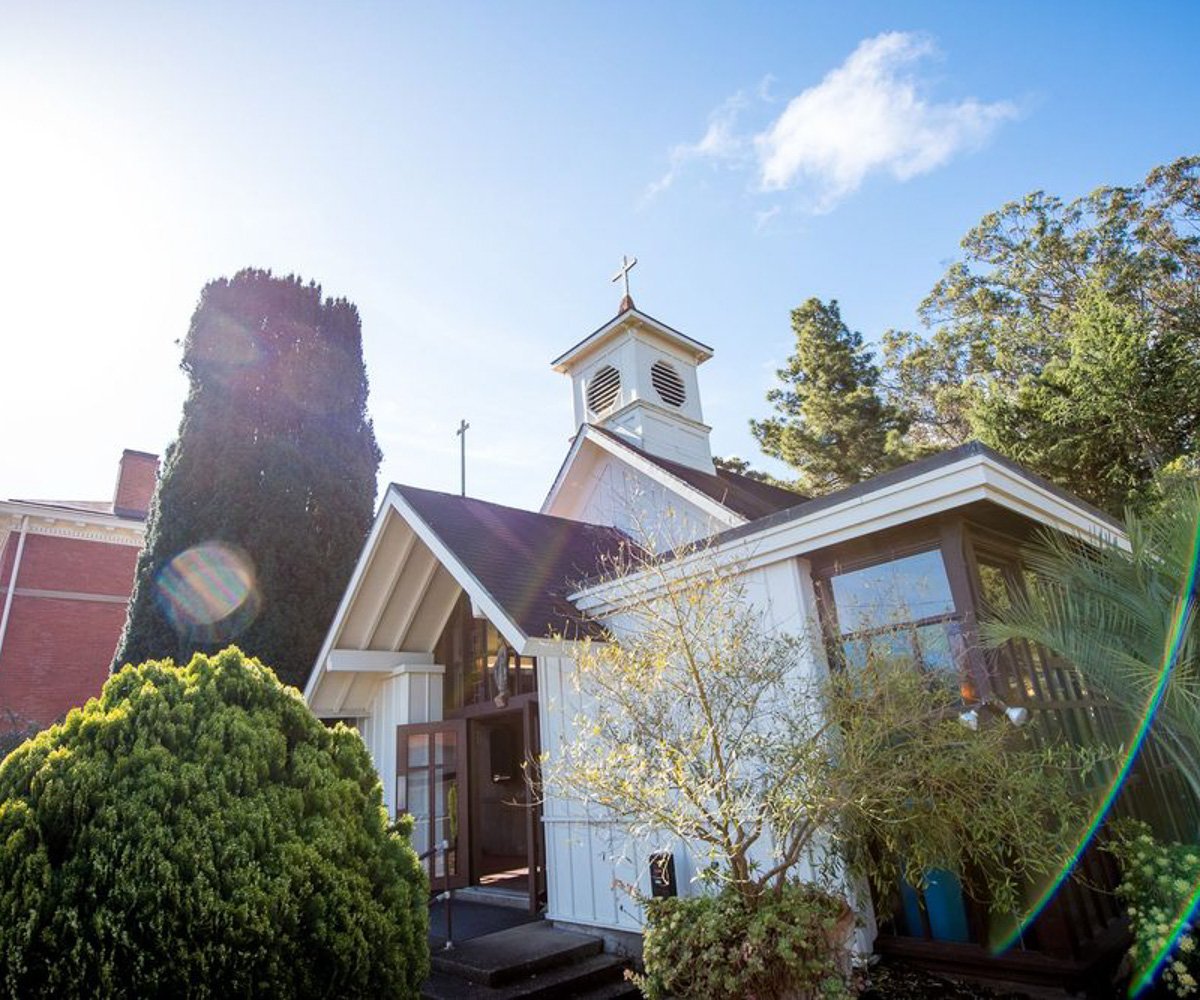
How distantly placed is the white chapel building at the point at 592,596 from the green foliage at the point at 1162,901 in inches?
15.3

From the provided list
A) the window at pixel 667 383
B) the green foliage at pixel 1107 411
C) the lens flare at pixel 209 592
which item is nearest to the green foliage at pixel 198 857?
the lens flare at pixel 209 592

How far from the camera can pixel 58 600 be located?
1716 cm

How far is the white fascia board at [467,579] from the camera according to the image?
20.3 feet

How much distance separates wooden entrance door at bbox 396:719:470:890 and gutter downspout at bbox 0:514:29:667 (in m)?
13.6

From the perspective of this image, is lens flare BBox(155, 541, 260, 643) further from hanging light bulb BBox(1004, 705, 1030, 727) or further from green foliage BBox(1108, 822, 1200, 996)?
green foliage BBox(1108, 822, 1200, 996)

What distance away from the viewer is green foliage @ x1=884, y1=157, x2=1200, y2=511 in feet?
46.8

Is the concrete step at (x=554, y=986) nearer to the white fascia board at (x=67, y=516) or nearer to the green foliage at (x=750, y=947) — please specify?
the green foliage at (x=750, y=947)

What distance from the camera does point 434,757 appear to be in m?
8.66

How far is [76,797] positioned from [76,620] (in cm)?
1768

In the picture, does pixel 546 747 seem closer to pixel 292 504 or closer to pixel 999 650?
pixel 999 650

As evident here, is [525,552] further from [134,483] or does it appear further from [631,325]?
[134,483]

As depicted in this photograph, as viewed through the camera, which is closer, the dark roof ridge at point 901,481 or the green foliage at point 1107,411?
the dark roof ridge at point 901,481

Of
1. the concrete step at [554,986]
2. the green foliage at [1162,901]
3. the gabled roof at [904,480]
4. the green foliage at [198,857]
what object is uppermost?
the gabled roof at [904,480]

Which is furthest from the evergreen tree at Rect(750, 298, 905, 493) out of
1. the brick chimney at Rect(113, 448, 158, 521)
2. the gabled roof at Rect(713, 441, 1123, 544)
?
the brick chimney at Rect(113, 448, 158, 521)
